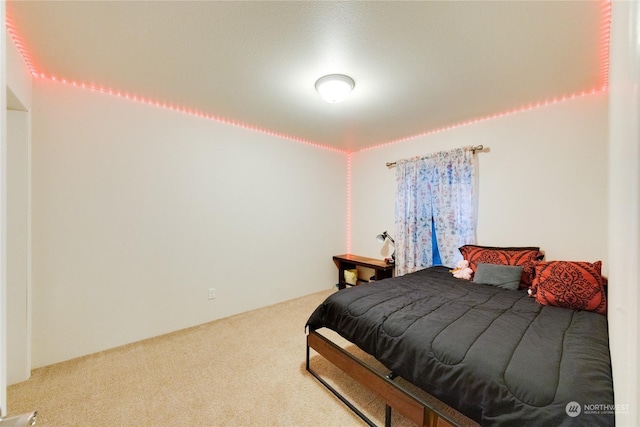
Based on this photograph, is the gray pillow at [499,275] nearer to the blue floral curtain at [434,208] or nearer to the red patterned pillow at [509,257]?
the red patterned pillow at [509,257]

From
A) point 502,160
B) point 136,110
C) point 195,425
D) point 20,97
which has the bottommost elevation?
point 195,425

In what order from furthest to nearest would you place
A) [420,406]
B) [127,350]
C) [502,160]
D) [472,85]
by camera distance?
1. [502,160]
2. [127,350]
3. [472,85]
4. [420,406]

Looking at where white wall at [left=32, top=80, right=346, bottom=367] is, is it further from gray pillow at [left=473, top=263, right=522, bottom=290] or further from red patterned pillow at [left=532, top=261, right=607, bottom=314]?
red patterned pillow at [left=532, top=261, right=607, bottom=314]

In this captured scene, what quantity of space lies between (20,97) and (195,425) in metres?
2.47

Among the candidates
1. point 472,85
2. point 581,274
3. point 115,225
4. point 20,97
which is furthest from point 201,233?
point 581,274

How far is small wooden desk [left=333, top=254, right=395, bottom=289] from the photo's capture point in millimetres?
3567

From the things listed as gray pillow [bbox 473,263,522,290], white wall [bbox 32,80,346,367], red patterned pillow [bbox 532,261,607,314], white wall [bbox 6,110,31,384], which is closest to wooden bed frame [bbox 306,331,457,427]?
red patterned pillow [bbox 532,261,607,314]

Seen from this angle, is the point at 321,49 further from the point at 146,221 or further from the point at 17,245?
the point at 17,245

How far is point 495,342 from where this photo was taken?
1330 millimetres

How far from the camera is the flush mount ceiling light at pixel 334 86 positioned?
2.03 meters

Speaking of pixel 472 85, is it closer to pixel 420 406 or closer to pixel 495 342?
pixel 495 342

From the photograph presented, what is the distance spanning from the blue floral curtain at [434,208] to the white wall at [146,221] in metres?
1.48

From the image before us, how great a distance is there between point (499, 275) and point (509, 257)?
0.97 ft

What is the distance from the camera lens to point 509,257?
253 centimetres
